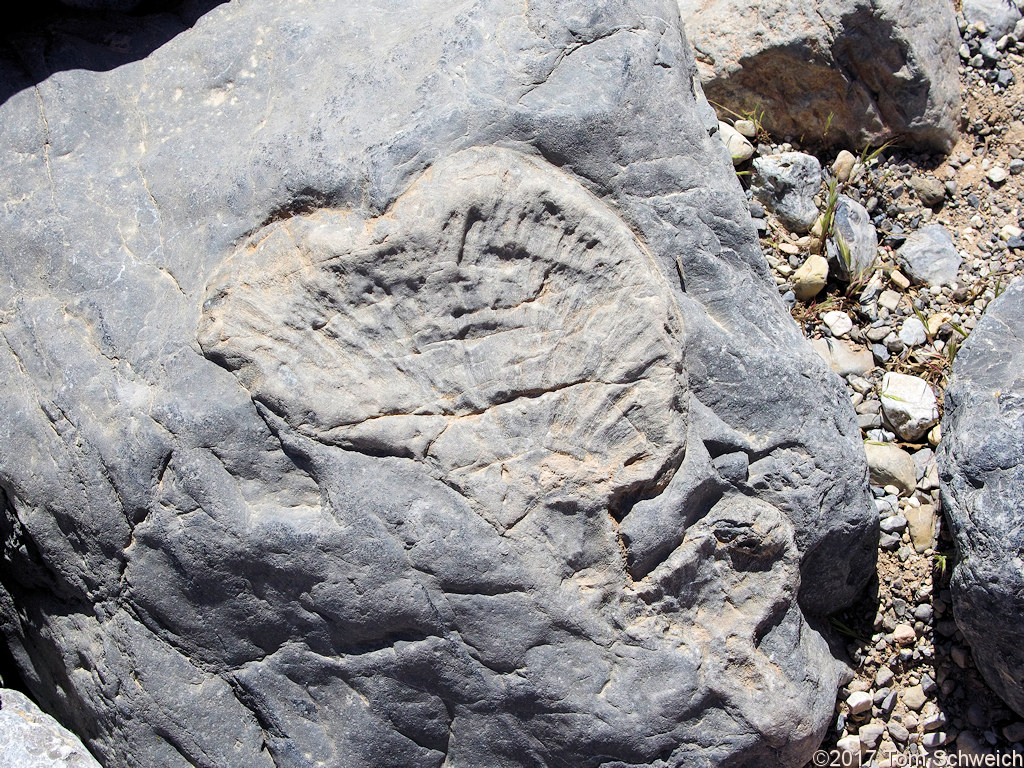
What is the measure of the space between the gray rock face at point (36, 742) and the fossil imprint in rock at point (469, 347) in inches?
48.0

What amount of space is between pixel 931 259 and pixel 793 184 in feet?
1.85

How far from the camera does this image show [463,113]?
2.20 metres

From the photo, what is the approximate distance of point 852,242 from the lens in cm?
318

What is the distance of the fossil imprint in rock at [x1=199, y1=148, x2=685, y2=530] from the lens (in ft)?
6.85

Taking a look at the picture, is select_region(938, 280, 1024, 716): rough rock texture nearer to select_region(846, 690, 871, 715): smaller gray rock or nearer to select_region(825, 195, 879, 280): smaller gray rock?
select_region(846, 690, 871, 715): smaller gray rock

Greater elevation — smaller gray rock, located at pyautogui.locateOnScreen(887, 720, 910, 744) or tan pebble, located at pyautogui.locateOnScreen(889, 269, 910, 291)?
tan pebble, located at pyautogui.locateOnScreen(889, 269, 910, 291)

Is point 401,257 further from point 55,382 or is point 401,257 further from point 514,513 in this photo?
point 55,382

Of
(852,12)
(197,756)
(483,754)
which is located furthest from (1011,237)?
(197,756)

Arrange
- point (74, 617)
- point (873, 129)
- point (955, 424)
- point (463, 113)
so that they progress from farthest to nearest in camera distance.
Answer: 1. point (873, 129)
2. point (955, 424)
3. point (74, 617)
4. point (463, 113)

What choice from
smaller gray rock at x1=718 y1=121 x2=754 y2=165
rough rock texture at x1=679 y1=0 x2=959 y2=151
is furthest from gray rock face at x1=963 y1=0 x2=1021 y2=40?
smaller gray rock at x1=718 y1=121 x2=754 y2=165

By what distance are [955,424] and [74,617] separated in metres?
2.56

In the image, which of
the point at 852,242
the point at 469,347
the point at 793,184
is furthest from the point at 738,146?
the point at 469,347

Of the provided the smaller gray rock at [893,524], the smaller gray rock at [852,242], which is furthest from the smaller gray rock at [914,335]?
the smaller gray rock at [893,524]

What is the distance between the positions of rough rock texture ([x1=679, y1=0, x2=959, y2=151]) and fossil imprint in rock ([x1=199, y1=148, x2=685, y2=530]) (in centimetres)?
160
